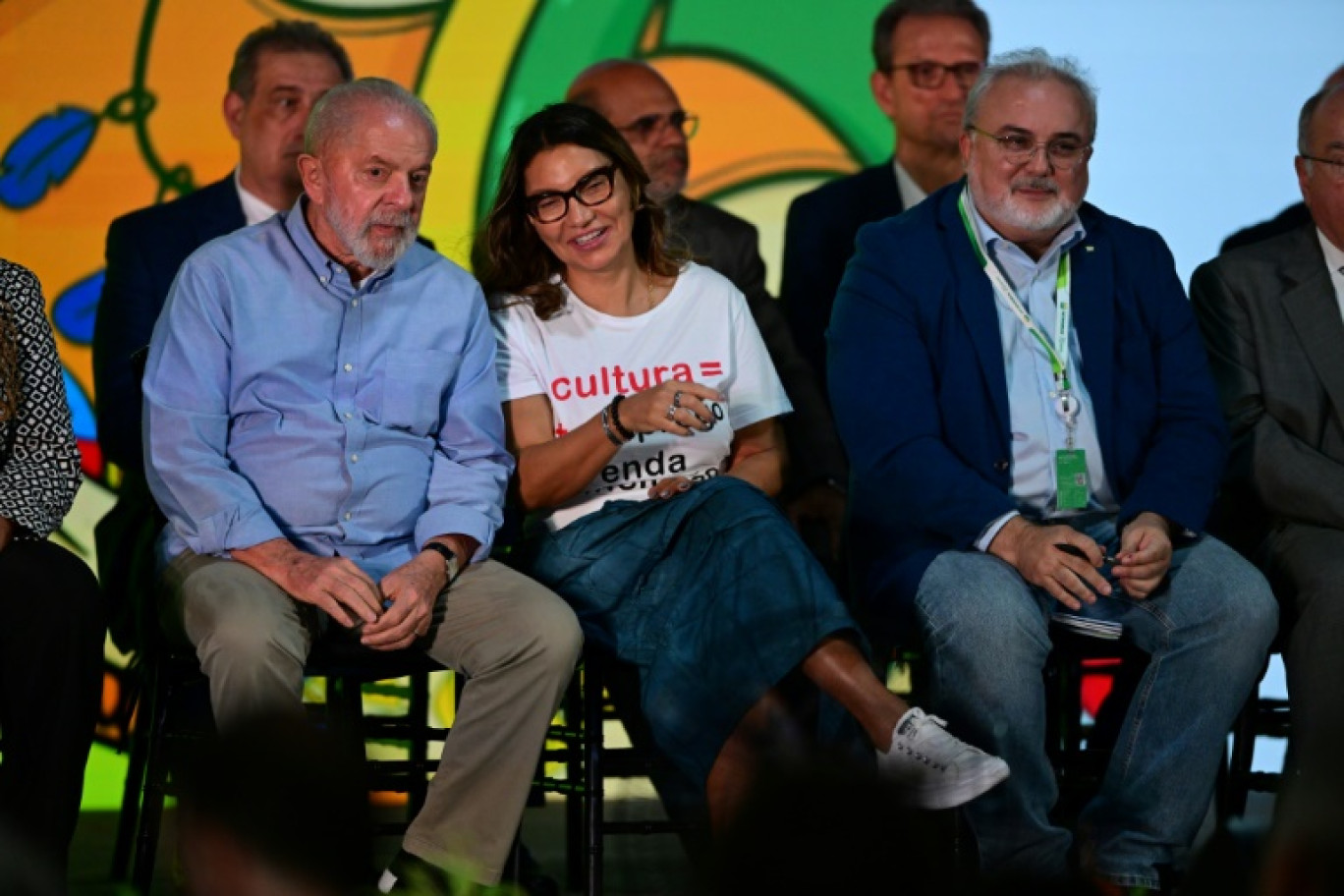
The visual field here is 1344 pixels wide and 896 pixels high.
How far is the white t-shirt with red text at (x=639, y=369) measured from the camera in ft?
12.2

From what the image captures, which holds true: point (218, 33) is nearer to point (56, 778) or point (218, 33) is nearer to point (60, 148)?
point (60, 148)

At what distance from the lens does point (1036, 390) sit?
146 inches

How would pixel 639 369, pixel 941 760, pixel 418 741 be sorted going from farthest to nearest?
pixel 418 741 → pixel 639 369 → pixel 941 760

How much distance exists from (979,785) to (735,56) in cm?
267

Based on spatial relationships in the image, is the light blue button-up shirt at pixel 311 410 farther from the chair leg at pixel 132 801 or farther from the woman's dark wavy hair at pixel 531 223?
the chair leg at pixel 132 801

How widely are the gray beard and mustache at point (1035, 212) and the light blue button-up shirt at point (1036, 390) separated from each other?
2.2 inches

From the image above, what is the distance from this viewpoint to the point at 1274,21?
523cm

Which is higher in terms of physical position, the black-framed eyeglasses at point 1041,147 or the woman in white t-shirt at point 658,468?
the black-framed eyeglasses at point 1041,147

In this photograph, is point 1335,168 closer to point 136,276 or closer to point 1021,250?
point 1021,250

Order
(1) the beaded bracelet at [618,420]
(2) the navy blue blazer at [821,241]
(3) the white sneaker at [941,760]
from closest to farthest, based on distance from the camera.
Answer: (3) the white sneaker at [941,760]
(1) the beaded bracelet at [618,420]
(2) the navy blue blazer at [821,241]

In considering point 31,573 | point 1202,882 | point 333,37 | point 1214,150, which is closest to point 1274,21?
point 1214,150

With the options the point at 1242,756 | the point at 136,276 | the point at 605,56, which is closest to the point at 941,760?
the point at 1242,756

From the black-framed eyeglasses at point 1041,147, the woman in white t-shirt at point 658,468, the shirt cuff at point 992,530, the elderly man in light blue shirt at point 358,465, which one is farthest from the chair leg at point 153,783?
the black-framed eyeglasses at point 1041,147

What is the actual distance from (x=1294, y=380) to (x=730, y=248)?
137 cm
